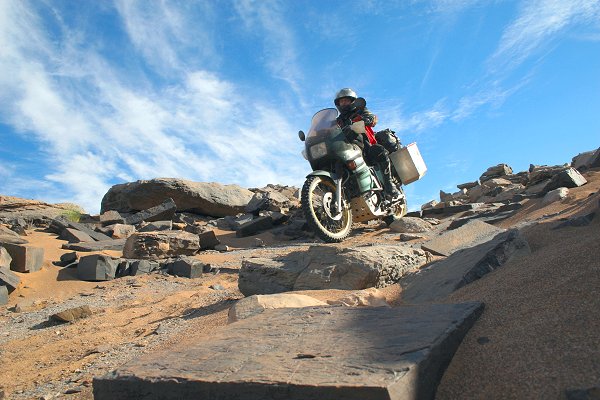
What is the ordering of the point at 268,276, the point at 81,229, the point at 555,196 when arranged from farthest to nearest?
the point at 81,229
the point at 555,196
the point at 268,276

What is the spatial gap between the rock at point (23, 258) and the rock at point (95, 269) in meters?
0.62

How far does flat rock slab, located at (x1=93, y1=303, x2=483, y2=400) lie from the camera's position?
1.36 m

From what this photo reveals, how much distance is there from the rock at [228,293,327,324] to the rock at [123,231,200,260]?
5019 millimetres

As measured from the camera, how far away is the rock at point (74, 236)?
8.49 m

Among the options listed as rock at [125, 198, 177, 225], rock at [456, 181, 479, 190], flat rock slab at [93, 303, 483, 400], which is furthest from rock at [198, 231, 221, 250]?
rock at [456, 181, 479, 190]

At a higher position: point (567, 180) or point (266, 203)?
point (266, 203)

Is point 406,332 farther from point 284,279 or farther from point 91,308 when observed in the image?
point 91,308

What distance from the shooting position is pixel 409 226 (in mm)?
7852

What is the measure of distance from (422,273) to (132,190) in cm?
1125

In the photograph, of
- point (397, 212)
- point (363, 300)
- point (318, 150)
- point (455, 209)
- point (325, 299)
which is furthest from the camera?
point (455, 209)

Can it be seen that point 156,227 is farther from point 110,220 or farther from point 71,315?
point 71,315

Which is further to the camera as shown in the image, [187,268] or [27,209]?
[27,209]

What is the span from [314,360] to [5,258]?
6125mm

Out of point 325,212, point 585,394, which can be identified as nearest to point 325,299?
point 585,394
